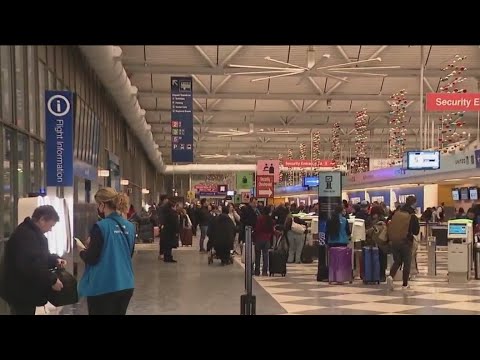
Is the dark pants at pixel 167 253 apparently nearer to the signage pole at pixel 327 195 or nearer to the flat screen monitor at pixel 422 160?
the signage pole at pixel 327 195

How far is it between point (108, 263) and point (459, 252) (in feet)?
29.4

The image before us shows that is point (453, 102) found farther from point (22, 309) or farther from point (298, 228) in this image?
point (22, 309)

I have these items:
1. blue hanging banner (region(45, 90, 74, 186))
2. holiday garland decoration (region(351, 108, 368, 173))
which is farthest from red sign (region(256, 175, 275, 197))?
blue hanging banner (region(45, 90, 74, 186))

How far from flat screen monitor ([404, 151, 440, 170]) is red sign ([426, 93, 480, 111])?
3705 millimetres

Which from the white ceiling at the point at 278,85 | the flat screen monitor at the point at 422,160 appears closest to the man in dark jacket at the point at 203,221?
the white ceiling at the point at 278,85

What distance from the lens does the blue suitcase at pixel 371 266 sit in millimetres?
12141

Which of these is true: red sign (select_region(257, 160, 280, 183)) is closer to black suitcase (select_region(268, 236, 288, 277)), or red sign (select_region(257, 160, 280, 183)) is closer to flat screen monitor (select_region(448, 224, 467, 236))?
black suitcase (select_region(268, 236, 288, 277))

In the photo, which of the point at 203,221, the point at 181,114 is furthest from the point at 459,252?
the point at 181,114

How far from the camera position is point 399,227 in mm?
11383

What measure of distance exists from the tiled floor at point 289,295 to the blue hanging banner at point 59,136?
1.77 metres

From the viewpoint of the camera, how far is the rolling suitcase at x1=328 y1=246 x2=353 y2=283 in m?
12.2

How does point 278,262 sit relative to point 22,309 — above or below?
below

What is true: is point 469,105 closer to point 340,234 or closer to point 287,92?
point 340,234

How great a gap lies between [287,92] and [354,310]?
18.4 meters
